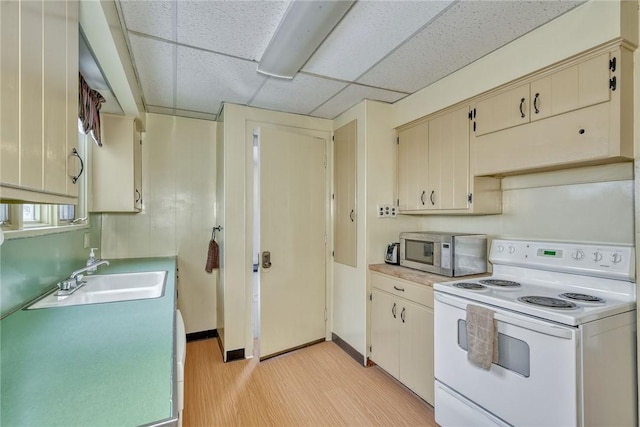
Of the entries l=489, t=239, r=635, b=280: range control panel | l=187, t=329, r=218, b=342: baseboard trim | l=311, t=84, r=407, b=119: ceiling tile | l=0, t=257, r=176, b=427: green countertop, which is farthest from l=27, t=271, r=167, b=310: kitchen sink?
l=489, t=239, r=635, b=280: range control panel

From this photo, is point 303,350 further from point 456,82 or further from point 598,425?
point 456,82

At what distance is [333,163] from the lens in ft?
10.7

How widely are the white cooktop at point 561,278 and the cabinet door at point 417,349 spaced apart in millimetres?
377

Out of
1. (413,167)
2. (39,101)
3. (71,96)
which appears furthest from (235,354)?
(39,101)

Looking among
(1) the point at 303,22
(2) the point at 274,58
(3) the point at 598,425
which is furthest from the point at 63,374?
(3) the point at 598,425

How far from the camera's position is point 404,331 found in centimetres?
229

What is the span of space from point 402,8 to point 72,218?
2.66 meters

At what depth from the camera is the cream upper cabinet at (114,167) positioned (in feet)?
7.96

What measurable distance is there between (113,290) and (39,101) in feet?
5.32

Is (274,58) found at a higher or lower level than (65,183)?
higher

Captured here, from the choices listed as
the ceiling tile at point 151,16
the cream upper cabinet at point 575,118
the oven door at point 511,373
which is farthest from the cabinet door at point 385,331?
the ceiling tile at point 151,16

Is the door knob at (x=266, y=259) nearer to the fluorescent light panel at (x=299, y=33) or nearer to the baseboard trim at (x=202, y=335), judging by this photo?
the baseboard trim at (x=202, y=335)

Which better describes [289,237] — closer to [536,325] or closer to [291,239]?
[291,239]

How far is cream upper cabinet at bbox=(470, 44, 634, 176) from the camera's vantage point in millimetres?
1434
